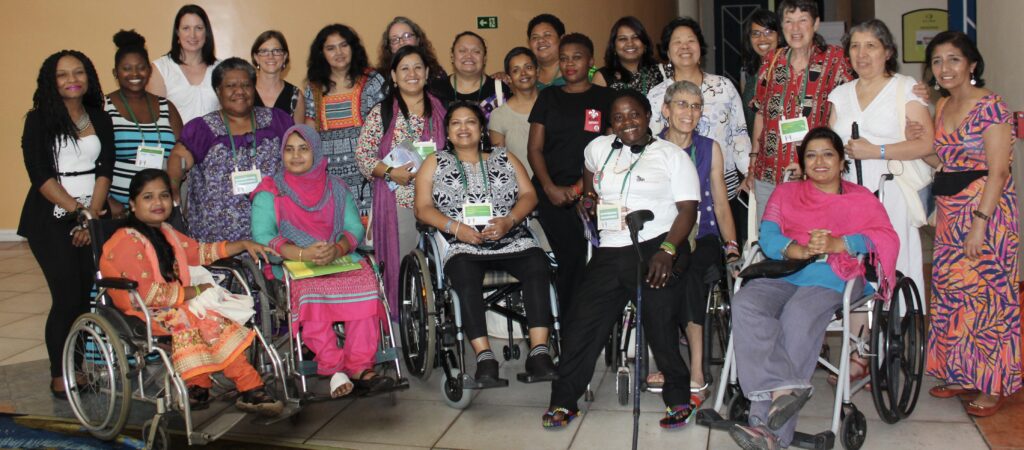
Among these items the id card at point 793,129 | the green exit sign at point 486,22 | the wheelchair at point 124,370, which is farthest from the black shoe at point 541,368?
the green exit sign at point 486,22

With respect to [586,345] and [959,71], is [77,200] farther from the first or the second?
[959,71]

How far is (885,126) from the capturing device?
11.6 ft

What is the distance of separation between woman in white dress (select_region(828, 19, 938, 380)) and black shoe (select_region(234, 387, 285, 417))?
2199 mm

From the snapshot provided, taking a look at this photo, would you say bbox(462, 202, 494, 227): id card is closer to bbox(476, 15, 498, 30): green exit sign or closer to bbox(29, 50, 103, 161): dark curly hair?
bbox(29, 50, 103, 161): dark curly hair

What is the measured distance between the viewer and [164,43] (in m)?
7.37

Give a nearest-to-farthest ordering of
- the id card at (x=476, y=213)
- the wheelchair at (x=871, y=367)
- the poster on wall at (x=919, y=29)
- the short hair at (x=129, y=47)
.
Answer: the wheelchair at (x=871, y=367) → the id card at (x=476, y=213) → the short hair at (x=129, y=47) → the poster on wall at (x=919, y=29)

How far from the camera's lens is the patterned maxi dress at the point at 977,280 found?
3.33 m

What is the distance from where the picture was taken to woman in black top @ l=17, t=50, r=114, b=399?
3.85 metres

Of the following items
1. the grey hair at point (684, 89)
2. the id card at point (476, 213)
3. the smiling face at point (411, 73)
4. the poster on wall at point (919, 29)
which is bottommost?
the id card at point (476, 213)

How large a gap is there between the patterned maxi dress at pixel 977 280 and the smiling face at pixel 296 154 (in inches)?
95.2

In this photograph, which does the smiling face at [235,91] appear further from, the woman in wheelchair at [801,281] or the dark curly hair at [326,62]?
the woman in wheelchair at [801,281]

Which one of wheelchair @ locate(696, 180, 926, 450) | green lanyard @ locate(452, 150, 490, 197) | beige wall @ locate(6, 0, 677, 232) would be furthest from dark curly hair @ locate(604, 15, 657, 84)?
beige wall @ locate(6, 0, 677, 232)

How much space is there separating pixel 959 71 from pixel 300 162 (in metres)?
2.51

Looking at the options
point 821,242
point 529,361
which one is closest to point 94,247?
point 529,361
